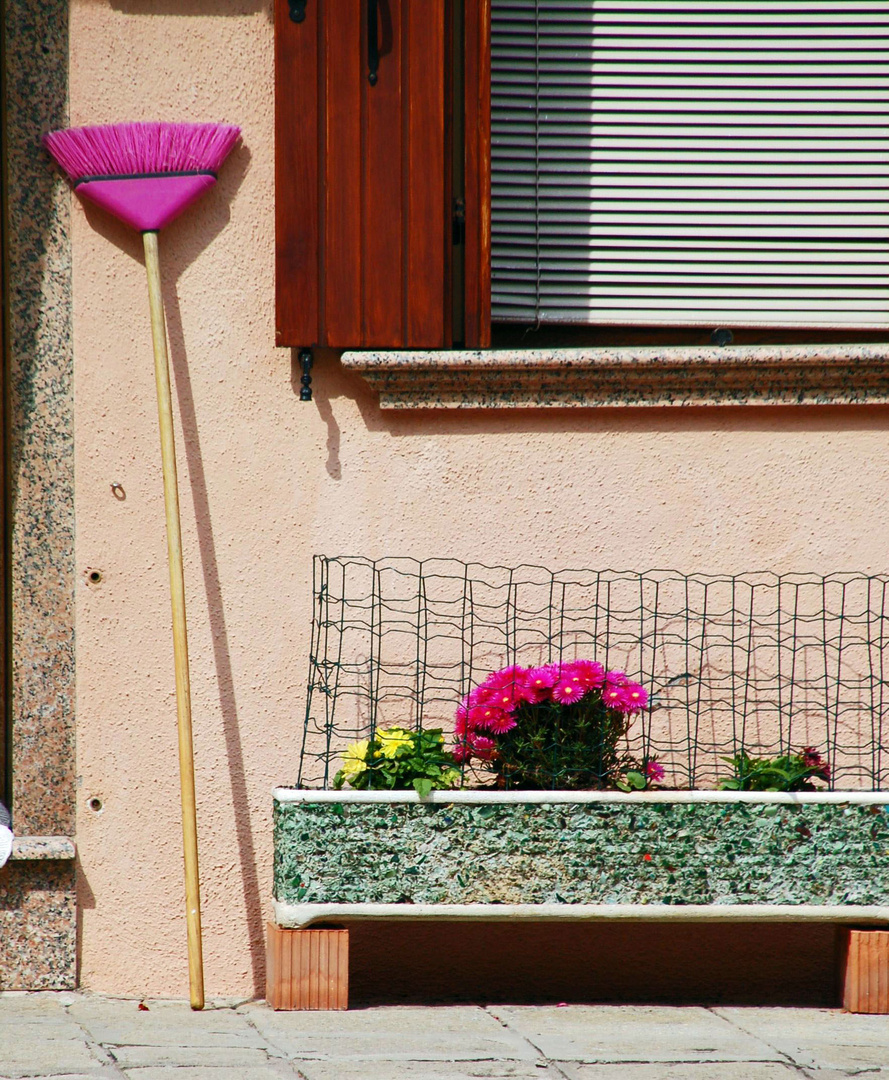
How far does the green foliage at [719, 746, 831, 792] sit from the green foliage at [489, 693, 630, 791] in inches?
11.9

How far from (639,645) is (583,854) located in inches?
25.0

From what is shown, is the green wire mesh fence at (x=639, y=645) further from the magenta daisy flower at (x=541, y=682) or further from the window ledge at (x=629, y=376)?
the window ledge at (x=629, y=376)

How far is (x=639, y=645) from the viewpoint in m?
3.34

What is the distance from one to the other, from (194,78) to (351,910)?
7.04ft

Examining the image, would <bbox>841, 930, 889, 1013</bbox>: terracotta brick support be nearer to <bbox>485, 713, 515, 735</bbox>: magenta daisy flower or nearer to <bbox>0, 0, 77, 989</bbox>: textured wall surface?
<bbox>485, 713, 515, 735</bbox>: magenta daisy flower

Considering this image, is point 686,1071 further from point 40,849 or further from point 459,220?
point 459,220

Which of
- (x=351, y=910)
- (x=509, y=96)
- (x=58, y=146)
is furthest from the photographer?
(x=509, y=96)

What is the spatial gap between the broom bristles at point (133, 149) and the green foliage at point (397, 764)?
1.54 m

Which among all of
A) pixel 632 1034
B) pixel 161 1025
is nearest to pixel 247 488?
pixel 161 1025

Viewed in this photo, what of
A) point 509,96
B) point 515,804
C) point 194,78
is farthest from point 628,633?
point 194,78

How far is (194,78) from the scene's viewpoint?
3328 millimetres

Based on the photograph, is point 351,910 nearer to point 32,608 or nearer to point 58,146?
point 32,608

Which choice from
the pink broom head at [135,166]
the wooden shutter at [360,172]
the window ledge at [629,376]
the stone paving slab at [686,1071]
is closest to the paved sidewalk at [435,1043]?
the stone paving slab at [686,1071]

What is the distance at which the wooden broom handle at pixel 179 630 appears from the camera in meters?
3.09
